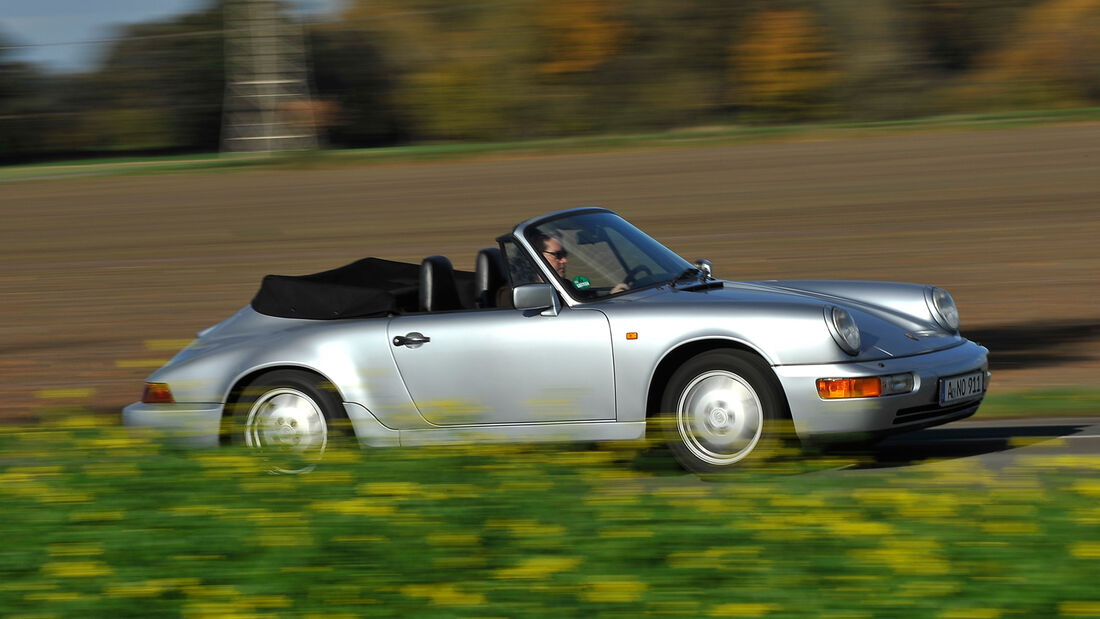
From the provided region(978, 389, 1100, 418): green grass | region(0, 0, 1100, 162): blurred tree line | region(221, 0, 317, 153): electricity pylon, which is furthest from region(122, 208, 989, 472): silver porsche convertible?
region(0, 0, 1100, 162): blurred tree line

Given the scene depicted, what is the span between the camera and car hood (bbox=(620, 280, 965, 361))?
6180 millimetres

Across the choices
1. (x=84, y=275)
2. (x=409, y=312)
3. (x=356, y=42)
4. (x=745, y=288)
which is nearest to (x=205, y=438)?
(x=409, y=312)

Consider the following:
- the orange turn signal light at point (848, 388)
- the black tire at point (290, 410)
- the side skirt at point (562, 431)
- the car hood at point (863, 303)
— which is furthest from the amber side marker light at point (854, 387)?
the black tire at point (290, 410)

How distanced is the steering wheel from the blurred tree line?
88.3 ft

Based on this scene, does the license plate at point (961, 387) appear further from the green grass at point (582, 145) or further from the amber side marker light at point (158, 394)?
the green grass at point (582, 145)

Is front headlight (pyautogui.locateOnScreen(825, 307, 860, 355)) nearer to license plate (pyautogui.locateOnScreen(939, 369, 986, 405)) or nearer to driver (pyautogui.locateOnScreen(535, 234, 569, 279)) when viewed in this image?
license plate (pyautogui.locateOnScreen(939, 369, 986, 405))

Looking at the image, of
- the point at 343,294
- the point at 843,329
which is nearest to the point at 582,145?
the point at 343,294

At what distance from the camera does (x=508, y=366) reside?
6320 millimetres

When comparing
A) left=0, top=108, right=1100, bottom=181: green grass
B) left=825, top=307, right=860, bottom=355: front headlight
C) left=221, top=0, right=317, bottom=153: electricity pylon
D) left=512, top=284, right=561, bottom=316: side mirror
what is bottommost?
left=825, top=307, right=860, bottom=355: front headlight

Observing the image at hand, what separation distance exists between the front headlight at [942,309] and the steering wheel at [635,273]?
1.51 m

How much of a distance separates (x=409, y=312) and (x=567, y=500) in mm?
2829

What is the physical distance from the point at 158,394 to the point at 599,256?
7.74 ft

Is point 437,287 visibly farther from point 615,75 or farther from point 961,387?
point 615,75

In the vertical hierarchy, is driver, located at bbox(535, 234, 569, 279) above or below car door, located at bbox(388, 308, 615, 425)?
above
